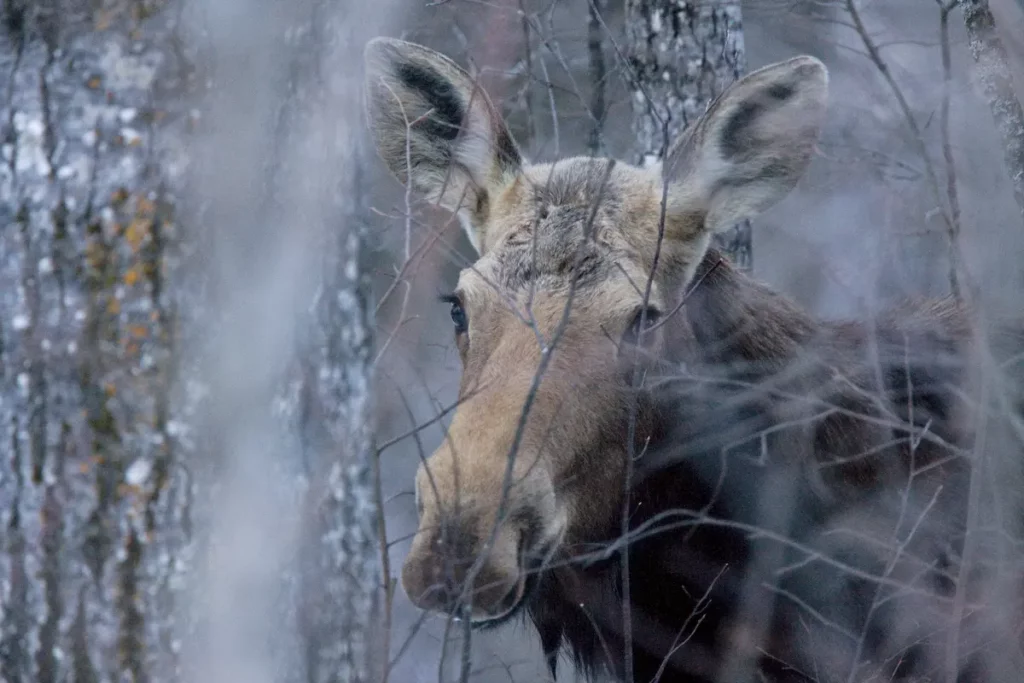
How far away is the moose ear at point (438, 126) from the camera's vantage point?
15.2 feet

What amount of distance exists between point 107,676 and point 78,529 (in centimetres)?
53

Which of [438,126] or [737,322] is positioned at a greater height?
[438,126]

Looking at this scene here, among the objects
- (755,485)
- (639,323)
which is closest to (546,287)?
(639,323)

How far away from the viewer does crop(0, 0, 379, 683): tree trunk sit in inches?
157

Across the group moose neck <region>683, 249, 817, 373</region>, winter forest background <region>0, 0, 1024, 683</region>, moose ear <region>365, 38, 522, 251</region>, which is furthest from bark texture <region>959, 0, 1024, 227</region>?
moose ear <region>365, 38, 522, 251</region>

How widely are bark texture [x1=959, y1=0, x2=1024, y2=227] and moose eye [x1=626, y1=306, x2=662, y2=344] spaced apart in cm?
144

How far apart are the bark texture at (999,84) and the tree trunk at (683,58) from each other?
155 cm

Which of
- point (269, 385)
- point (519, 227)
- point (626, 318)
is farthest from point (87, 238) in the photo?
point (626, 318)

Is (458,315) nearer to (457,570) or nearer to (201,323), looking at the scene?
(201,323)

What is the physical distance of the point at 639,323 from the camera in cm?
398

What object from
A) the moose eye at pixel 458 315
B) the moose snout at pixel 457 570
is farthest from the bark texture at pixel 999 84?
the moose snout at pixel 457 570

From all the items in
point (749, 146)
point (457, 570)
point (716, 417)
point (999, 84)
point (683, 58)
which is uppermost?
point (683, 58)

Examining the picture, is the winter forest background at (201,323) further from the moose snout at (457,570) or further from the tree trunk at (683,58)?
the tree trunk at (683,58)

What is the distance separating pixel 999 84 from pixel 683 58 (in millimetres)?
1822
